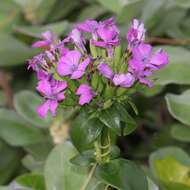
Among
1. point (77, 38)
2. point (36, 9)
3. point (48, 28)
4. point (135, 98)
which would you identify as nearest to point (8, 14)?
point (36, 9)

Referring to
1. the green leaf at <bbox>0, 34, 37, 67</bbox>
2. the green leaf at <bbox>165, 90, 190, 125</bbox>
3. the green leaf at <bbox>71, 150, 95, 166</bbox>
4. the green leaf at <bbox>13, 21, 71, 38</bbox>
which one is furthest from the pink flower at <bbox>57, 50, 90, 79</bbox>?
the green leaf at <bbox>0, 34, 37, 67</bbox>

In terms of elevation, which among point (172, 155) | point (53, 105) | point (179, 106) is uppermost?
point (53, 105)

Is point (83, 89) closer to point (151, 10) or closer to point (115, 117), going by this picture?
point (115, 117)

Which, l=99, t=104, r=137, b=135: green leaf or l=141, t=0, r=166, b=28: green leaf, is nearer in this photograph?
l=99, t=104, r=137, b=135: green leaf

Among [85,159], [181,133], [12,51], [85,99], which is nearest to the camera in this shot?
[85,99]

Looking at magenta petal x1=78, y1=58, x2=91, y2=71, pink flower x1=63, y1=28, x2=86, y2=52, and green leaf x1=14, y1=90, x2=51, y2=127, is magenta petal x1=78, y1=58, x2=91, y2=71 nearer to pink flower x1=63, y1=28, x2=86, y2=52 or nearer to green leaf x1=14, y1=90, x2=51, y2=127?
pink flower x1=63, y1=28, x2=86, y2=52
